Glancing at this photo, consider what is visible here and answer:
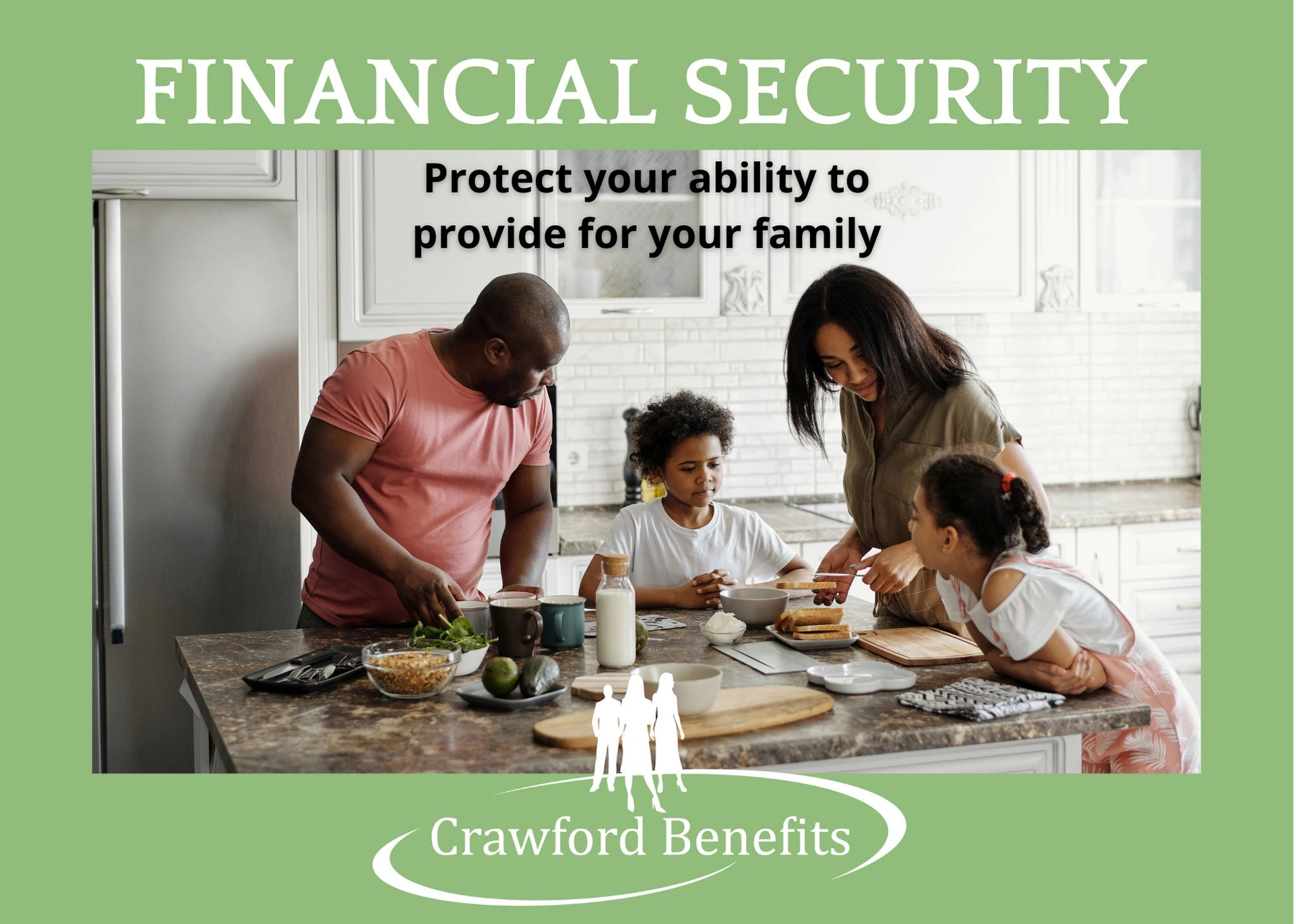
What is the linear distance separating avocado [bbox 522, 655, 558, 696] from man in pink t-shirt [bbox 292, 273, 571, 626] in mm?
325

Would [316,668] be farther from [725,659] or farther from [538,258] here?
[538,258]

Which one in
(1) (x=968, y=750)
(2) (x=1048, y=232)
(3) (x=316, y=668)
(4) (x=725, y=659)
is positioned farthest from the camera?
(2) (x=1048, y=232)

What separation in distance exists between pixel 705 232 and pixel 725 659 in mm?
2070

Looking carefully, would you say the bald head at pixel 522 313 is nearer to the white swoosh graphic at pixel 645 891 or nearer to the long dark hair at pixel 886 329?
the long dark hair at pixel 886 329

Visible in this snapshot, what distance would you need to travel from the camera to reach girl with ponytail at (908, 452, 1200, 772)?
6.18 ft

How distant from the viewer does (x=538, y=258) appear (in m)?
3.75

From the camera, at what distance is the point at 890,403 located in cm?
244

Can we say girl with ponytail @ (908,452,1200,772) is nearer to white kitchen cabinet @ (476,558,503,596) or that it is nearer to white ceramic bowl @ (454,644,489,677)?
white ceramic bowl @ (454,644,489,677)

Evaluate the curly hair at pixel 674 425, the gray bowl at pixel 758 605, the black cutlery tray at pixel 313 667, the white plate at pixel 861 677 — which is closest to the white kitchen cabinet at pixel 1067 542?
the curly hair at pixel 674 425

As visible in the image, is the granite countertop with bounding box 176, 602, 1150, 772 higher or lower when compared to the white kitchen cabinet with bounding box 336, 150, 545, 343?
lower

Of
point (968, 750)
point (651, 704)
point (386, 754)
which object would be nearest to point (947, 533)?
point (968, 750)

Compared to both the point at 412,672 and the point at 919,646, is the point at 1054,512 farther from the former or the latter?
the point at 412,672

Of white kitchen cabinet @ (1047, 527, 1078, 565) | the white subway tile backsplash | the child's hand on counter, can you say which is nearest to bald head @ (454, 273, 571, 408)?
the child's hand on counter

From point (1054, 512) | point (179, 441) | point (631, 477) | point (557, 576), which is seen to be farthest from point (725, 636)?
point (1054, 512)
